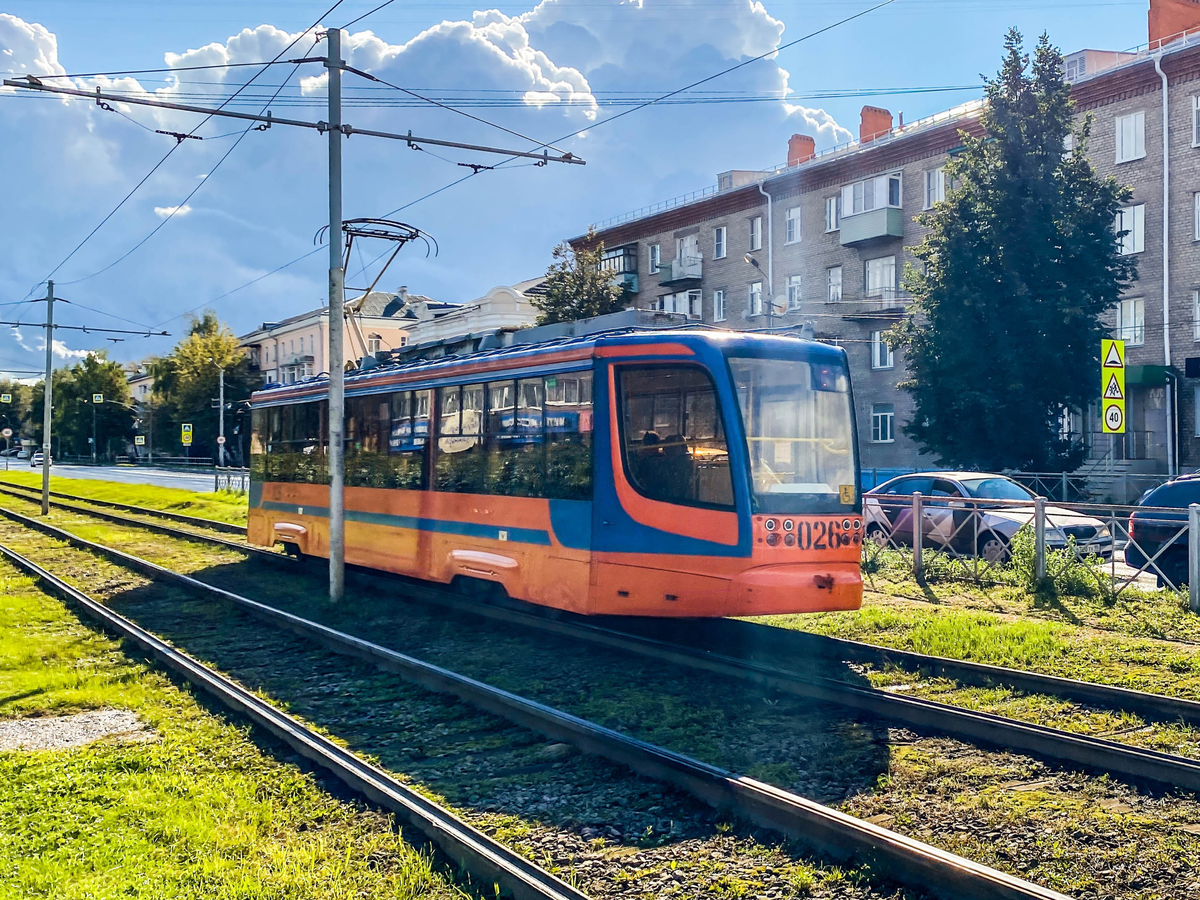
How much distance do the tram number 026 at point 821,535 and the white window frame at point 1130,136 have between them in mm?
29664

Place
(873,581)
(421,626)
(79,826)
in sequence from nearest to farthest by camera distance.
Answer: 1. (79,826)
2. (421,626)
3. (873,581)

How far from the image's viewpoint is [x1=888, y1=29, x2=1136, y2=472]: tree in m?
28.9

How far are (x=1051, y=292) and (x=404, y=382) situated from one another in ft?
70.9

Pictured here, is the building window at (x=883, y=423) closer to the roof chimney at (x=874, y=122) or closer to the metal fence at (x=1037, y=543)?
the roof chimney at (x=874, y=122)

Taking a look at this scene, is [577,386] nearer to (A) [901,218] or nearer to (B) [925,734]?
(B) [925,734]

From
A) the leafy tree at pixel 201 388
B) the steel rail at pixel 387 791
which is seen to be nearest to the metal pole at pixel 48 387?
the steel rail at pixel 387 791

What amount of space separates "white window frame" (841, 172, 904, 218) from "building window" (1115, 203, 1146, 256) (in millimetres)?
8747

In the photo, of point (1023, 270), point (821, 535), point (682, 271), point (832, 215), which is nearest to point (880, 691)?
point (821, 535)

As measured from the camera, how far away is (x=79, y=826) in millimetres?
5543

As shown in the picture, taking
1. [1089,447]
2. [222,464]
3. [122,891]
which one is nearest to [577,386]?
[122,891]

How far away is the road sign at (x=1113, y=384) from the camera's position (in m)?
15.4

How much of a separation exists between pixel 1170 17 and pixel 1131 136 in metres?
4.61

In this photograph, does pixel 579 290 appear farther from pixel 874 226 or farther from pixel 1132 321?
pixel 1132 321

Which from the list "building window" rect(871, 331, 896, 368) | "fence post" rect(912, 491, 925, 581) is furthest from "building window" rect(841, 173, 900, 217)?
"fence post" rect(912, 491, 925, 581)
